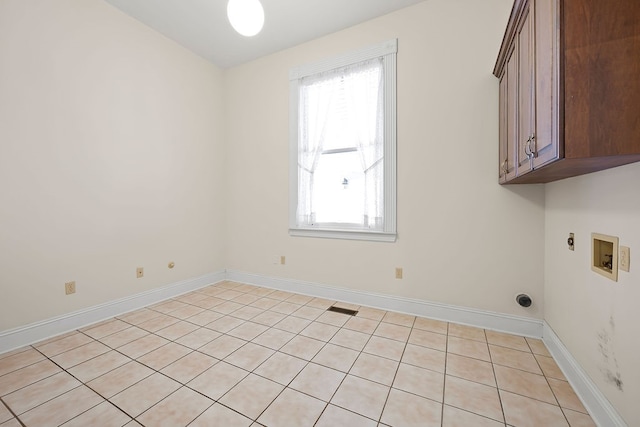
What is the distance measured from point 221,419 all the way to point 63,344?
175 cm

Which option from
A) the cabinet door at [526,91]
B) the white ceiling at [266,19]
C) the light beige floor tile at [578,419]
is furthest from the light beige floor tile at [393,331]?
the white ceiling at [266,19]

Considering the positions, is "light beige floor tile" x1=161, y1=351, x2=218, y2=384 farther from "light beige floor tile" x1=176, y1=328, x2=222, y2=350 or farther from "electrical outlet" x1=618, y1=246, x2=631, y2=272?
"electrical outlet" x1=618, y1=246, x2=631, y2=272

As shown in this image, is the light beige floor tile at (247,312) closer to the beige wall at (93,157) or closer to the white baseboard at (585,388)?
the beige wall at (93,157)

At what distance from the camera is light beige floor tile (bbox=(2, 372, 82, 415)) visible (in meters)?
1.49

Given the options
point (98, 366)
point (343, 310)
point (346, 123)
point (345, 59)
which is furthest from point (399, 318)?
point (345, 59)

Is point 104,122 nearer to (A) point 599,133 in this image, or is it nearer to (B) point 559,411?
(A) point 599,133

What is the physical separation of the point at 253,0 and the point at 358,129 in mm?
1502

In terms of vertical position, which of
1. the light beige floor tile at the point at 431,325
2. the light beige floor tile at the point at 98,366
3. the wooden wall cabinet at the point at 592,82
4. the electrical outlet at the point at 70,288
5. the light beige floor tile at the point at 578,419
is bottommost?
the light beige floor tile at the point at 578,419

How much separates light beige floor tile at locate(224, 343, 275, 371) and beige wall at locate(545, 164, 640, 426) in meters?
1.97

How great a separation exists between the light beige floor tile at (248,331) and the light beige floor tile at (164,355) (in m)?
0.39

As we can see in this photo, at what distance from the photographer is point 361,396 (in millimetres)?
1577

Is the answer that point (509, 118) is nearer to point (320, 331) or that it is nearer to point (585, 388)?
point (585, 388)

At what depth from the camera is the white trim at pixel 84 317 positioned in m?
2.09

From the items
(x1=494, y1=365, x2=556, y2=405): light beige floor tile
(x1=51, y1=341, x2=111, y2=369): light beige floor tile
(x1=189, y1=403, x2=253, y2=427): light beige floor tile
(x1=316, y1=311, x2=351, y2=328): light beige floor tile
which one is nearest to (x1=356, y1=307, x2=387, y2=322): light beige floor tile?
(x1=316, y1=311, x2=351, y2=328): light beige floor tile
